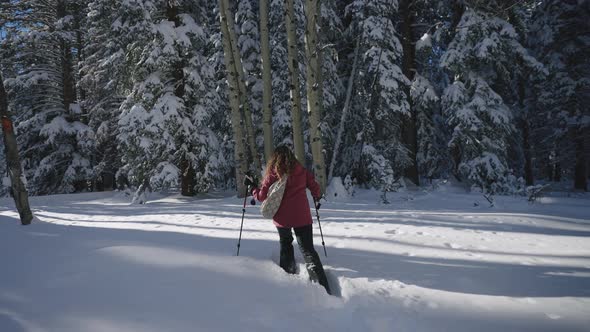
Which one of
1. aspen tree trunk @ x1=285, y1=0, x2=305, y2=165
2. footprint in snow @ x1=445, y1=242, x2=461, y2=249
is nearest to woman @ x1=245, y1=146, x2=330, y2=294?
footprint in snow @ x1=445, y1=242, x2=461, y2=249

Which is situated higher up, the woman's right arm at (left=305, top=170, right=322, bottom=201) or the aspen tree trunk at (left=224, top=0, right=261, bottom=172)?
the aspen tree trunk at (left=224, top=0, right=261, bottom=172)

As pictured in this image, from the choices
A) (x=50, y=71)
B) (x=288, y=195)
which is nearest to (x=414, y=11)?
(x=288, y=195)

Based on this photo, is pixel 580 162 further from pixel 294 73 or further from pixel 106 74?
pixel 106 74

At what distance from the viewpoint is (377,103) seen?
1232 centimetres

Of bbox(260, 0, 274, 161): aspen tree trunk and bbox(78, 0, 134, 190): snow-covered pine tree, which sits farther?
bbox(78, 0, 134, 190): snow-covered pine tree

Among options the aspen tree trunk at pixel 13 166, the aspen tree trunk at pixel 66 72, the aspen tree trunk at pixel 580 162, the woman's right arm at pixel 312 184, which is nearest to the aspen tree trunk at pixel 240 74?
the aspen tree trunk at pixel 13 166

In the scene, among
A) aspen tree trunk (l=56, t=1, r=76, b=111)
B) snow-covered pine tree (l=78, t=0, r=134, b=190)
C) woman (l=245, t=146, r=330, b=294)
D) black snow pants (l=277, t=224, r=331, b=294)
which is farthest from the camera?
aspen tree trunk (l=56, t=1, r=76, b=111)

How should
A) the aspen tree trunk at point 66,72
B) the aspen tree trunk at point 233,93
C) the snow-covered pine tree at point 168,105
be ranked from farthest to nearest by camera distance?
the aspen tree trunk at point 66,72 < the snow-covered pine tree at point 168,105 < the aspen tree trunk at point 233,93

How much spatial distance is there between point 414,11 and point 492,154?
22.6 feet

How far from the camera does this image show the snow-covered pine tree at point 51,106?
50.5 ft

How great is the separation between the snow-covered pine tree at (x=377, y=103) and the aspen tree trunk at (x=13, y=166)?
10237mm

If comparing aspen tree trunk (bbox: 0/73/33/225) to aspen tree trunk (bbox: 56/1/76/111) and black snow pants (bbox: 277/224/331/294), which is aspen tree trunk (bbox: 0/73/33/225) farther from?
aspen tree trunk (bbox: 56/1/76/111)

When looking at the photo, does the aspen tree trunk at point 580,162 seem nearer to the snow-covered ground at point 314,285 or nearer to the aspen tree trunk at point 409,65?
the aspen tree trunk at point 409,65

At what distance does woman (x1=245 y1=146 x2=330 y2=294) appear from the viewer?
3.89 m
